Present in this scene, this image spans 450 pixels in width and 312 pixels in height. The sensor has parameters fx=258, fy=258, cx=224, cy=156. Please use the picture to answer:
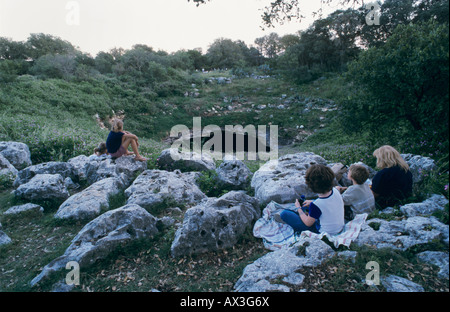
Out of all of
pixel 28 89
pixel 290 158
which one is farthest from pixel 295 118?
pixel 28 89

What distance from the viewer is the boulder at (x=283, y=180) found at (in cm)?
459

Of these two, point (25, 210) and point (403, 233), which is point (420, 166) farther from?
point (25, 210)

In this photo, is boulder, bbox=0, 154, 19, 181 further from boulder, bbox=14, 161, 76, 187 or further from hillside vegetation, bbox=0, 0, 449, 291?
boulder, bbox=14, 161, 76, 187

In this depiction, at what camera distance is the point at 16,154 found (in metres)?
7.25

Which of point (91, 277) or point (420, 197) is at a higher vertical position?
point (420, 197)

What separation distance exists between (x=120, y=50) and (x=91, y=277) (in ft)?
134

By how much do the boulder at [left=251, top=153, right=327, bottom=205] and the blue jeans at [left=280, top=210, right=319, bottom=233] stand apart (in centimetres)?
84

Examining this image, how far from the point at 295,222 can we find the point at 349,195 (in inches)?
38.0

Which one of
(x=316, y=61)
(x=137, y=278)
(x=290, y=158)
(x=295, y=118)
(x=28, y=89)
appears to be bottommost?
(x=137, y=278)

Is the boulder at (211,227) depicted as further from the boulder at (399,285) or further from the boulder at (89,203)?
the boulder at (89,203)

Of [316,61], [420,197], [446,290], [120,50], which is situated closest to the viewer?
[446,290]

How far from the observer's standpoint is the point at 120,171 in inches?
247

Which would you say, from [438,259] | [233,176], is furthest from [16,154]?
[438,259]
